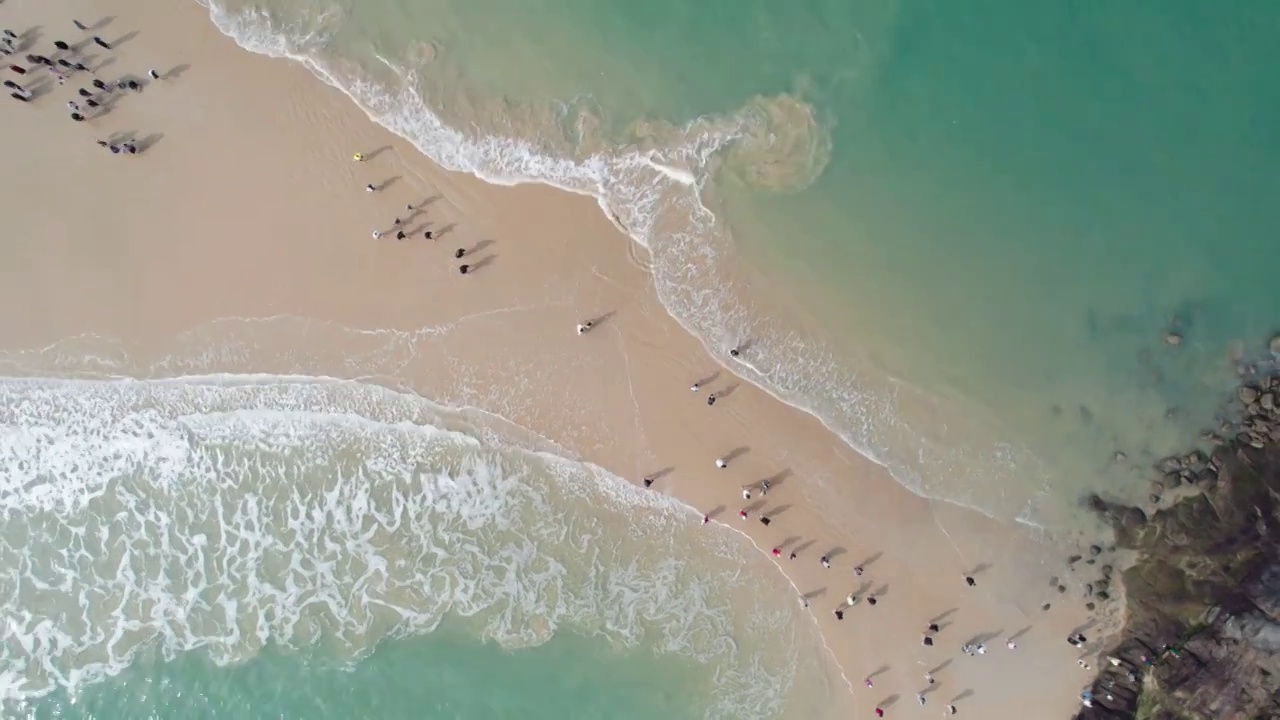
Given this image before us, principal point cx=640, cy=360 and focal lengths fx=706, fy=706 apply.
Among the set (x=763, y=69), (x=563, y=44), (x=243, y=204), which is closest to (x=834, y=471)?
(x=763, y=69)

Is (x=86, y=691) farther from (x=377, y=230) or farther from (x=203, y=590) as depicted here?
(x=377, y=230)

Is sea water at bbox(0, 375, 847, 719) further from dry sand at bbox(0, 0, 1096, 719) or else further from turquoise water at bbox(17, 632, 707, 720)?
dry sand at bbox(0, 0, 1096, 719)

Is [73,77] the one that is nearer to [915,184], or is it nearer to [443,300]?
[443,300]

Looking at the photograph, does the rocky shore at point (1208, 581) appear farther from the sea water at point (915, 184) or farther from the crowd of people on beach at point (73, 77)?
the crowd of people on beach at point (73, 77)

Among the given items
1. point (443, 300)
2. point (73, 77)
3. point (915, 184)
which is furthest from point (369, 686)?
point (915, 184)

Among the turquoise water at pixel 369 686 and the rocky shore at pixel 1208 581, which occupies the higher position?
the rocky shore at pixel 1208 581

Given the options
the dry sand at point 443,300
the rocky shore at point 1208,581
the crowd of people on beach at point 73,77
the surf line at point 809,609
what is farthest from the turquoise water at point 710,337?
the crowd of people on beach at point 73,77
